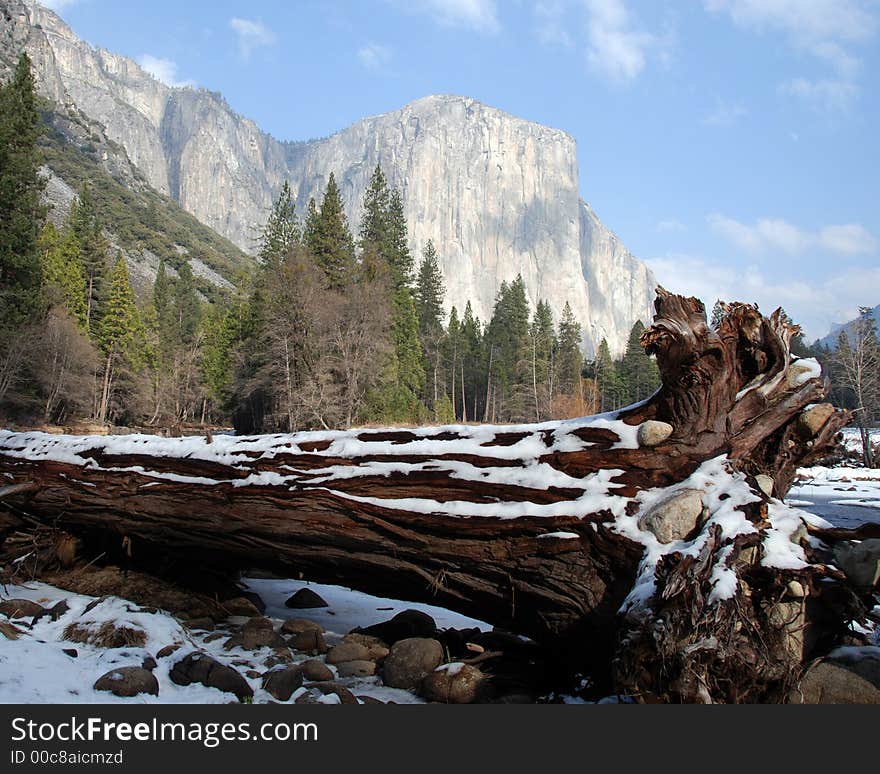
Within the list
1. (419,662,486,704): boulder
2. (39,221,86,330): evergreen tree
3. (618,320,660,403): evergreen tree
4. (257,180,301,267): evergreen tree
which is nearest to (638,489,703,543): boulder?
(419,662,486,704): boulder

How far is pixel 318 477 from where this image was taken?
4.86m

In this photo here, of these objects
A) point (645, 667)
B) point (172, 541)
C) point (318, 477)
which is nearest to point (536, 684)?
point (645, 667)

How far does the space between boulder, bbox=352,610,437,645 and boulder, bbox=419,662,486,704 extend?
105 cm

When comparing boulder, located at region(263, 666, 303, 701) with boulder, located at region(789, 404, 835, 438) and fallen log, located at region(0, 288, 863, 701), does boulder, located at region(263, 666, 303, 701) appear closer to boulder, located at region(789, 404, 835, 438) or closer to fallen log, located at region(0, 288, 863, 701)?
fallen log, located at region(0, 288, 863, 701)

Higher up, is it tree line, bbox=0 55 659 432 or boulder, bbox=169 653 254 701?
tree line, bbox=0 55 659 432

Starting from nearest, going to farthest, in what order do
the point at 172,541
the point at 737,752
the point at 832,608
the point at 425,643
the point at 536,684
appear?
1. the point at 737,752
2. the point at 832,608
3. the point at 536,684
4. the point at 425,643
5. the point at 172,541

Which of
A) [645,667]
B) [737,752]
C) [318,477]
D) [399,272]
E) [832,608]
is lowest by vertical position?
[737,752]

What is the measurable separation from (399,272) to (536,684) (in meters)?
47.8

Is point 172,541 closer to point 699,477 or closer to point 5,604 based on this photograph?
point 5,604

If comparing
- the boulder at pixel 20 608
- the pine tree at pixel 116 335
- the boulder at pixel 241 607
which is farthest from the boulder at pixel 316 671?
Result: the pine tree at pixel 116 335

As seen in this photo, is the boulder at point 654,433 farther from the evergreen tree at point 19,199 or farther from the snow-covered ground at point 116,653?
the evergreen tree at point 19,199

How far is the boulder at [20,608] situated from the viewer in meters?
4.90

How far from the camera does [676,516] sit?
3.70 m

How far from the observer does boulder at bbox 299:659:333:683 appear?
14.6ft
